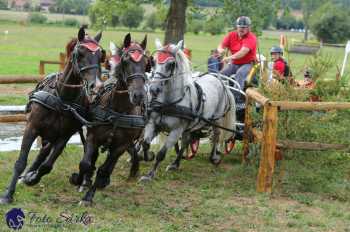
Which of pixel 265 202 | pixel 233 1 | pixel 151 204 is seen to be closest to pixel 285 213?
pixel 265 202

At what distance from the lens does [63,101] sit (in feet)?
23.0

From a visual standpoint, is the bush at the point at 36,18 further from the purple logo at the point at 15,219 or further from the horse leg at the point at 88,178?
the purple logo at the point at 15,219

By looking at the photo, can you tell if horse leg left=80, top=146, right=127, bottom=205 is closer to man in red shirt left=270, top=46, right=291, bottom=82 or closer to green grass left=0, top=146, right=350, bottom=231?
green grass left=0, top=146, right=350, bottom=231

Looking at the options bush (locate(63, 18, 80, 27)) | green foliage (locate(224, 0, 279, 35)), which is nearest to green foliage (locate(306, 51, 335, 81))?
green foliage (locate(224, 0, 279, 35))

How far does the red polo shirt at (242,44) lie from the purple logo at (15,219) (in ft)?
18.7

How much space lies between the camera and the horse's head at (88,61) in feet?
21.2

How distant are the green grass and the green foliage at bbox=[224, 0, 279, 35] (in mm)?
9789

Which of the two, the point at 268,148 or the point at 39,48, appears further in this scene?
the point at 39,48

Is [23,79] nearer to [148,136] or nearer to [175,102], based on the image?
[148,136]

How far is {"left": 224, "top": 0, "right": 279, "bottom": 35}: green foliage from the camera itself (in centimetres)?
1919

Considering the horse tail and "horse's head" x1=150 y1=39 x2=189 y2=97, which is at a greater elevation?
"horse's head" x1=150 y1=39 x2=189 y2=97

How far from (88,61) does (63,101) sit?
28.5 inches

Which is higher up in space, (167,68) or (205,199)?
(167,68)

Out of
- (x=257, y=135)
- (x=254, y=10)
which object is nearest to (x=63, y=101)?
(x=257, y=135)
